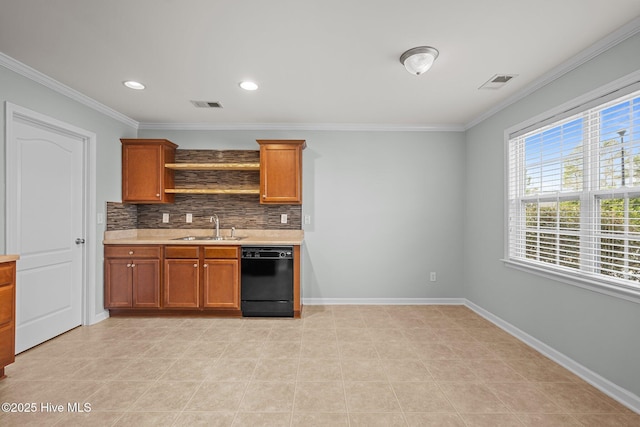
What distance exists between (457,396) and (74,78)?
4166mm

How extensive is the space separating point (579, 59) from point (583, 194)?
1045 mm

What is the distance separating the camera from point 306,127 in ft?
13.3

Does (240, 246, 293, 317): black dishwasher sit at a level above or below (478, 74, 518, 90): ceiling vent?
below

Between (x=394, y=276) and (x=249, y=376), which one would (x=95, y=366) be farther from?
(x=394, y=276)

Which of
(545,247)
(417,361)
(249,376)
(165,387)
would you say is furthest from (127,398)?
(545,247)

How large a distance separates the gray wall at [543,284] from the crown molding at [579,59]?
0.04 m

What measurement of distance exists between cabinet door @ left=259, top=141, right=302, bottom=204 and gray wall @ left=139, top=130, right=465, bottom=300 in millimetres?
327

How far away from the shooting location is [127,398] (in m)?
1.99

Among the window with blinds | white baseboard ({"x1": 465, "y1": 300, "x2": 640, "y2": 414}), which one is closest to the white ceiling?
the window with blinds

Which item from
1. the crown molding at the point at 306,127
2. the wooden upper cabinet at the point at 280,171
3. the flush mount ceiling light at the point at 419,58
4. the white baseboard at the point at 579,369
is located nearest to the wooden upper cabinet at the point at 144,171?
the crown molding at the point at 306,127

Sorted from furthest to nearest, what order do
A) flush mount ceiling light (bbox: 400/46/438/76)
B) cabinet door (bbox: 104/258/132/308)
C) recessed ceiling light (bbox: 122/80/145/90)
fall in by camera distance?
cabinet door (bbox: 104/258/132/308) < recessed ceiling light (bbox: 122/80/145/90) < flush mount ceiling light (bbox: 400/46/438/76)

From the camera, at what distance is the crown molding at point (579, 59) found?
1907 mm

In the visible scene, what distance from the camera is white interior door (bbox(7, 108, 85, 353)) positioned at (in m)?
2.56

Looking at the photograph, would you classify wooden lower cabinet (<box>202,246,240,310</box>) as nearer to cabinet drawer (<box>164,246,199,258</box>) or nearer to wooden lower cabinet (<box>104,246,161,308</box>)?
cabinet drawer (<box>164,246,199,258</box>)
